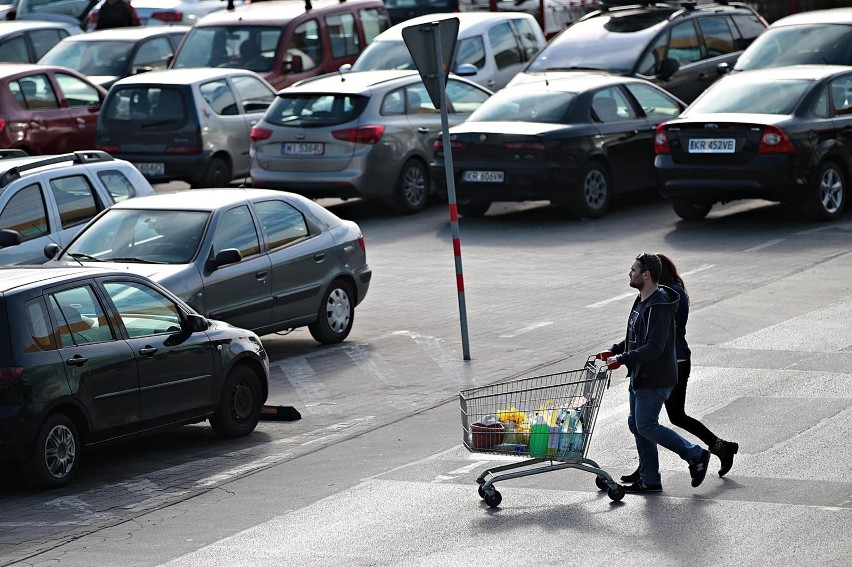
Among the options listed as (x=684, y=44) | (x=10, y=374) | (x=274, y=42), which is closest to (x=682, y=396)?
(x=10, y=374)

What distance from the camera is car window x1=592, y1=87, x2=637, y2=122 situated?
1964 centimetres

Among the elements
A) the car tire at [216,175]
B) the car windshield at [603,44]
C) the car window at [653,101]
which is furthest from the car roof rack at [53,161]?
the car windshield at [603,44]

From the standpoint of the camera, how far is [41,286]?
386 inches

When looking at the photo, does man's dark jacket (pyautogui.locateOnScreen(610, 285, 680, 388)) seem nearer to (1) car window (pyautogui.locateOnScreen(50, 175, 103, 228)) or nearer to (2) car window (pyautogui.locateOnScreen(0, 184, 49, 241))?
(2) car window (pyautogui.locateOnScreen(0, 184, 49, 241))

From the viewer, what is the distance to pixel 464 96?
72.1 ft

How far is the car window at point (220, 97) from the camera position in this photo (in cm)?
2166

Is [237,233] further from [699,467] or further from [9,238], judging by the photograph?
[699,467]

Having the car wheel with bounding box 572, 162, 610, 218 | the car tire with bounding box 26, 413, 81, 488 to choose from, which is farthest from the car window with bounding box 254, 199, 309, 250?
the car wheel with bounding box 572, 162, 610, 218

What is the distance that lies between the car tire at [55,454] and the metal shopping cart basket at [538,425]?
2.58 meters

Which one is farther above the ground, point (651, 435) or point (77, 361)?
point (77, 361)

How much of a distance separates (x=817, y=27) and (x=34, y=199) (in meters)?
11.3

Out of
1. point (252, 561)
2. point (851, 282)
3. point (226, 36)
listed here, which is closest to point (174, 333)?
point (252, 561)

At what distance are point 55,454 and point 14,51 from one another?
19.1 metres

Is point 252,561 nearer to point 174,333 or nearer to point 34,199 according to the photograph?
point 174,333
